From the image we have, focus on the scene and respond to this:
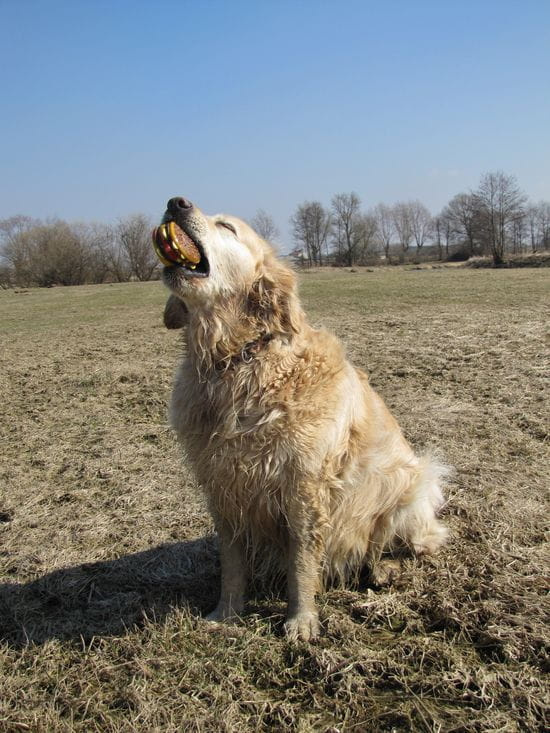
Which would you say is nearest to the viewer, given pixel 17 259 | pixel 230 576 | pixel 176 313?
pixel 230 576

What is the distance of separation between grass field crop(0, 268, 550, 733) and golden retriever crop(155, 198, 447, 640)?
0.31 m

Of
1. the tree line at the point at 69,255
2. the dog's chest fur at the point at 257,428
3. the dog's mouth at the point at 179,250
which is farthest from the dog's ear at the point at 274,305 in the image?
the tree line at the point at 69,255

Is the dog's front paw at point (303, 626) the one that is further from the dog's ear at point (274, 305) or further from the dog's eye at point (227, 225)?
the dog's eye at point (227, 225)

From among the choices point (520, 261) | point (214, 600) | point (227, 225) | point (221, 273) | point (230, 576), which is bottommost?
point (214, 600)

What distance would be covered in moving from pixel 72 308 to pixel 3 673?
21196 millimetres

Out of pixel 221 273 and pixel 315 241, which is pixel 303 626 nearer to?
pixel 221 273

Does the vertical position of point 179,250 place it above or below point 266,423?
above

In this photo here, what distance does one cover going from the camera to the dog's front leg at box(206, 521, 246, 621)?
2.93 m

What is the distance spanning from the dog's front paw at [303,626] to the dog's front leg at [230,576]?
33cm

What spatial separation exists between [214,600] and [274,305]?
1.77 m

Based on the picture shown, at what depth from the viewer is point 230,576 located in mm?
2971

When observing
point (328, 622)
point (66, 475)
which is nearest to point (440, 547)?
point (328, 622)

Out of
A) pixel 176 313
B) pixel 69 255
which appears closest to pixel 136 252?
pixel 69 255

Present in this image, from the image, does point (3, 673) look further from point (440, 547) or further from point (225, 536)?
point (440, 547)
